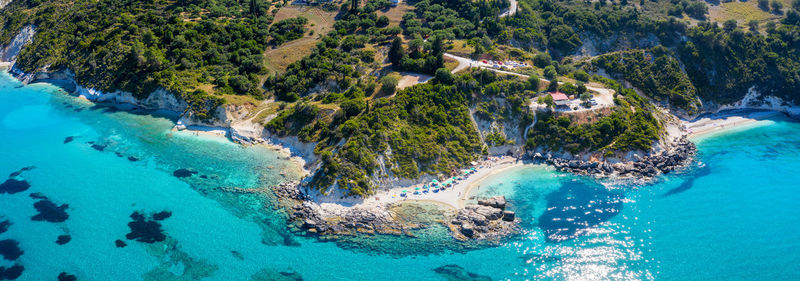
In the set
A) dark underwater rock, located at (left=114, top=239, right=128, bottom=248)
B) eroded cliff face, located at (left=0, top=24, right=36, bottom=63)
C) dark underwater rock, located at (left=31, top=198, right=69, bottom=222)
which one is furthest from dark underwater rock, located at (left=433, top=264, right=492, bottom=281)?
eroded cliff face, located at (left=0, top=24, right=36, bottom=63)

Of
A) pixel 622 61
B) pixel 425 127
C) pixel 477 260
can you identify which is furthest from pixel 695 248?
pixel 622 61

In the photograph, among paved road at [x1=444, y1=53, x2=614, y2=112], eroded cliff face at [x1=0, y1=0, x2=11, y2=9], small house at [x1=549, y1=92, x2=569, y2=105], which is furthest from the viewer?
eroded cliff face at [x1=0, y1=0, x2=11, y2=9]

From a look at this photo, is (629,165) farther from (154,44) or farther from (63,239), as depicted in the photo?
Answer: (154,44)

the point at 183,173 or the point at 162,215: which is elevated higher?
the point at 183,173

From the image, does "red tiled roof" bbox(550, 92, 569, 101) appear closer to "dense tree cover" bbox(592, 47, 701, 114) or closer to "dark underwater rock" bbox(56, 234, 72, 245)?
"dense tree cover" bbox(592, 47, 701, 114)

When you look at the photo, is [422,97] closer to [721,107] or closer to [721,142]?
[721,142]

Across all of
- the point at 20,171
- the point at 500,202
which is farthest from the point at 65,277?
the point at 500,202
